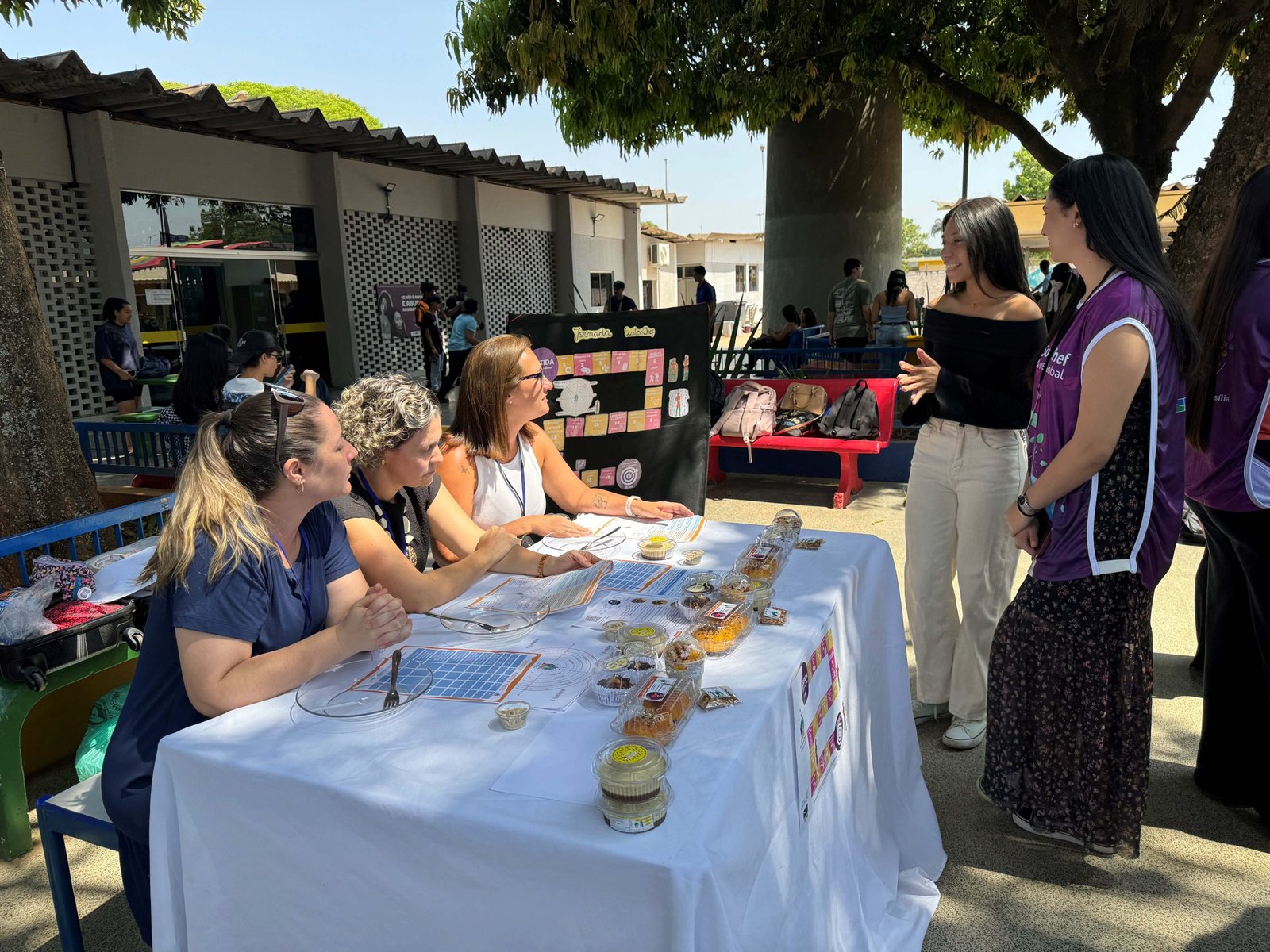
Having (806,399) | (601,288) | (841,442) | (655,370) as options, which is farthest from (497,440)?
(601,288)

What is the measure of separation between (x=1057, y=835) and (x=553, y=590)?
63.7 inches

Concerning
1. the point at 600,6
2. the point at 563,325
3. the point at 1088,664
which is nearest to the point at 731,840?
the point at 1088,664

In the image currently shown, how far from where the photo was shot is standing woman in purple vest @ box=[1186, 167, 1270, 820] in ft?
7.48

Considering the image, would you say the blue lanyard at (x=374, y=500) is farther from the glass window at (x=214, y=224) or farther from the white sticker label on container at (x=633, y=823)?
the glass window at (x=214, y=224)

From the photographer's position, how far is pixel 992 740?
8.21 ft

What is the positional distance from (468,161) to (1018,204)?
9548 millimetres

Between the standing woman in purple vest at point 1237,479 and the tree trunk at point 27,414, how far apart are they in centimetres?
422

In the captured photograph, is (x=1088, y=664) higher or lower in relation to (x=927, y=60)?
lower

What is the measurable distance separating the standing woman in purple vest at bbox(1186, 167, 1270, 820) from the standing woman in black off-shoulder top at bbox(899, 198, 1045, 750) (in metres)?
0.53

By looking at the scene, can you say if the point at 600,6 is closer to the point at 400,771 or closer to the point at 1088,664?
the point at 1088,664

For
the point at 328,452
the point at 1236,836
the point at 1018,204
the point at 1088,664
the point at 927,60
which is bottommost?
the point at 1236,836

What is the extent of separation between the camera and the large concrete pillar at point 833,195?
38.6 ft

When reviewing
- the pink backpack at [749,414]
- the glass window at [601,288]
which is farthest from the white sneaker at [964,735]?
the glass window at [601,288]

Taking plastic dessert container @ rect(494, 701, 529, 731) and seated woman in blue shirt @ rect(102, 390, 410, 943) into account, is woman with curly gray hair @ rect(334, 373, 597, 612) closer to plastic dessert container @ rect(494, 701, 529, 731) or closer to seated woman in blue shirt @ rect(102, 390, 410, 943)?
seated woman in blue shirt @ rect(102, 390, 410, 943)
